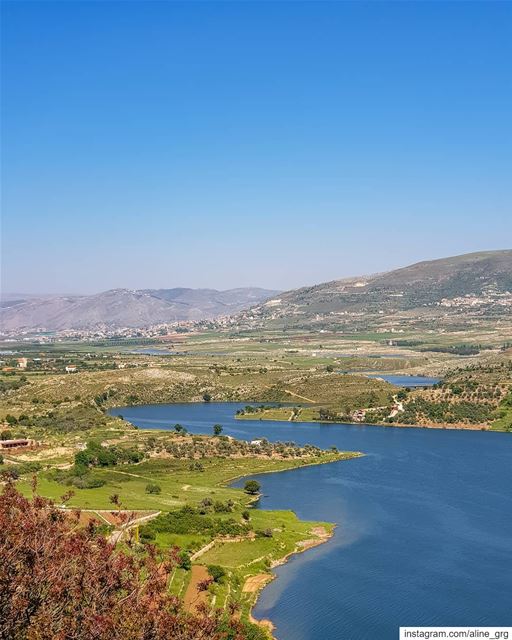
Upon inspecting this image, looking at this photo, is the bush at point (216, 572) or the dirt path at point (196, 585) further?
the bush at point (216, 572)

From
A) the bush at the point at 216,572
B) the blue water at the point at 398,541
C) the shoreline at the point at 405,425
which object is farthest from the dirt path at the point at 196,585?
the shoreline at the point at 405,425

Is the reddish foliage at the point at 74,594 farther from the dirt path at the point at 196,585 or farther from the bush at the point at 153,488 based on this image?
the bush at the point at 153,488

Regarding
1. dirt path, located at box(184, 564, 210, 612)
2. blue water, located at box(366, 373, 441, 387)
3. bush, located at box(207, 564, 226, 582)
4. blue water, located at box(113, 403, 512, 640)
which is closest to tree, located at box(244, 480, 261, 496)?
blue water, located at box(113, 403, 512, 640)

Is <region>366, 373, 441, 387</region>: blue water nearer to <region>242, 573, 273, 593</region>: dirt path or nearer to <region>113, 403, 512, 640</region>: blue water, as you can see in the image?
<region>113, 403, 512, 640</region>: blue water

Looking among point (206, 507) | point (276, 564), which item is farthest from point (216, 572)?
point (206, 507)

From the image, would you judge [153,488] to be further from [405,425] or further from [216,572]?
[405,425]
